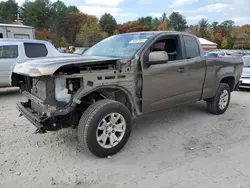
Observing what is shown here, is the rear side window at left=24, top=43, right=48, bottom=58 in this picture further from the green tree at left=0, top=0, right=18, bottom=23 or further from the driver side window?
the green tree at left=0, top=0, right=18, bottom=23

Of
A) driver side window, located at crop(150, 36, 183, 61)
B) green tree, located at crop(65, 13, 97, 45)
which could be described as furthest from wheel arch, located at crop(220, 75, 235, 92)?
green tree, located at crop(65, 13, 97, 45)

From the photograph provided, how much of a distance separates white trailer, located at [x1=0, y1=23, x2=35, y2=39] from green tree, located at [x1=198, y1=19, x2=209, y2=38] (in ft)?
235

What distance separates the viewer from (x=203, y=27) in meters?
84.8

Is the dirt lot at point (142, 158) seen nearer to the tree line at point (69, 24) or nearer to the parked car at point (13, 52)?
the parked car at point (13, 52)

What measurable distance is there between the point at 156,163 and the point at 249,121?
10.4ft

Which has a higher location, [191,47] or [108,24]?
[108,24]

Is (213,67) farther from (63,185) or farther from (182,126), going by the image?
(63,185)

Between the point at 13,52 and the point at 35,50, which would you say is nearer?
the point at 13,52

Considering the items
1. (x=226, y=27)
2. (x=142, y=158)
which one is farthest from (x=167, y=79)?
(x=226, y=27)

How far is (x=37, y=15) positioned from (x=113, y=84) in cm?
7859

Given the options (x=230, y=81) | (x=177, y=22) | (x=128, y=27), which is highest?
(x=177, y=22)

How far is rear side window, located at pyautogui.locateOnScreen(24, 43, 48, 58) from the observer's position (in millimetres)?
8066

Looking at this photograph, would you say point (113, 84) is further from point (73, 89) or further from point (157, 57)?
point (157, 57)

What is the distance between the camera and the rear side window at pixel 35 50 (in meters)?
8.07
